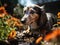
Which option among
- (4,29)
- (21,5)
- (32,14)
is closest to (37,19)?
(32,14)

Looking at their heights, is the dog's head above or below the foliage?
above

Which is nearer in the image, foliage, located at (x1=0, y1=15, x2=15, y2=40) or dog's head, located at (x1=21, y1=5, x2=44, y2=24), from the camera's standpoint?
dog's head, located at (x1=21, y1=5, x2=44, y2=24)

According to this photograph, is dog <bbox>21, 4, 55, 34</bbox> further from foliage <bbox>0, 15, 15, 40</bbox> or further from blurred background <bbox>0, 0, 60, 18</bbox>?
foliage <bbox>0, 15, 15, 40</bbox>

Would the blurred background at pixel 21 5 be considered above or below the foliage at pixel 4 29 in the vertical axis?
above

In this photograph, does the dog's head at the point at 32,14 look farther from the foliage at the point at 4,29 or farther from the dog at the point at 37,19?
the foliage at the point at 4,29

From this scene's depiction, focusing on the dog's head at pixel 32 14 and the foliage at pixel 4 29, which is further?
the foliage at pixel 4 29

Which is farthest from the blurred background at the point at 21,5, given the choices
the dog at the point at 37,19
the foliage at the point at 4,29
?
the foliage at the point at 4,29

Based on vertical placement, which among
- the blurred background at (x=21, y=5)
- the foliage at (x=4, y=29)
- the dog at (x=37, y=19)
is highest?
the blurred background at (x=21, y=5)

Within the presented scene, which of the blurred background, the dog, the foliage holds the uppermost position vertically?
the blurred background

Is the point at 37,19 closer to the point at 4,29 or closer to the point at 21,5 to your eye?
the point at 4,29

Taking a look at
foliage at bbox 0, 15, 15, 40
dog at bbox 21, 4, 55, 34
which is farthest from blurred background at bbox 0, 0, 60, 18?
foliage at bbox 0, 15, 15, 40

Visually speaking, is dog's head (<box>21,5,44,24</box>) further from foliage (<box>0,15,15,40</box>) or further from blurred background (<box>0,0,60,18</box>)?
foliage (<box>0,15,15,40</box>)

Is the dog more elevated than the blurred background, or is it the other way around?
the blurred background

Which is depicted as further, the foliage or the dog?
the foliage
